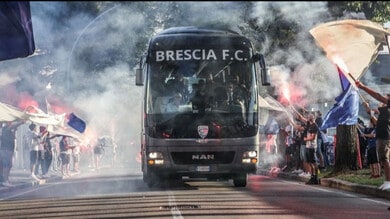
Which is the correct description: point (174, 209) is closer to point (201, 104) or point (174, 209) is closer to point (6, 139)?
point (201, 104)

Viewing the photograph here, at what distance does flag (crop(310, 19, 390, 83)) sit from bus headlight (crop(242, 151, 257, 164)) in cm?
291

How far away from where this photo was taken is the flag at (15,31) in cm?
926

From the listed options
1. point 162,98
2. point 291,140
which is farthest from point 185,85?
point 291,140

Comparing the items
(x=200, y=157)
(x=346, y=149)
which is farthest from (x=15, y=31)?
(x=346, y=149)

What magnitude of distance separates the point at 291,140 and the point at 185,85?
1048cm

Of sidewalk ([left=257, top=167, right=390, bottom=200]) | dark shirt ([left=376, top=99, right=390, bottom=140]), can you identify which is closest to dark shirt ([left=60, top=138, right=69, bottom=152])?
sidewalk ([left=257, top=167, right=390, bottom=200])

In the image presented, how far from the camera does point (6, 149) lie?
71.5 ft

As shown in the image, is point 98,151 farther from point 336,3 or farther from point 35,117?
point 336,3

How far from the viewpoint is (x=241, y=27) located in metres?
15.6

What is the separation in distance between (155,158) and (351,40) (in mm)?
5467

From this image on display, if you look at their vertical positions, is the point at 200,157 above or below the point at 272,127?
below

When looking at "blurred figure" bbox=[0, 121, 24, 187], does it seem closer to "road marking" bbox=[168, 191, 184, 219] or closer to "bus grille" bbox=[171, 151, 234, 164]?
"bus grille" bbox=[171, 151, 234, 164]

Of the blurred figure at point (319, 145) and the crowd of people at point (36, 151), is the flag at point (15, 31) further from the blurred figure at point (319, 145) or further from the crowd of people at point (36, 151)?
the blurred figure at point (319, 145)

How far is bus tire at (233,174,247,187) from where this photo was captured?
17.8 meters
